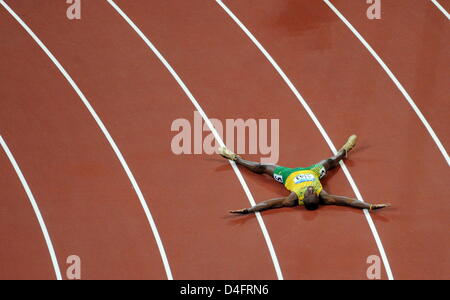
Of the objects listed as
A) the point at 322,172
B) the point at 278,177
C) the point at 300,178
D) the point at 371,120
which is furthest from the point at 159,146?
the point at 371,120

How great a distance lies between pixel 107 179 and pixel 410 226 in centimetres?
463

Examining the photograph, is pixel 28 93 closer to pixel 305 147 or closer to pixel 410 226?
pixel 305 147

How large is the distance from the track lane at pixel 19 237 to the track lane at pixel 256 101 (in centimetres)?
298

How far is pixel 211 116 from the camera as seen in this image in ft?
36.3

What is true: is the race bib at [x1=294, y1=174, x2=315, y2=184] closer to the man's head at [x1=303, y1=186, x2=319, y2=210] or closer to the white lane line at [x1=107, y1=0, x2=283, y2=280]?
the man's head at [x1=303, y1=186, x2=319, y2=210]

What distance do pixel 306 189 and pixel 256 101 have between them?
204cm

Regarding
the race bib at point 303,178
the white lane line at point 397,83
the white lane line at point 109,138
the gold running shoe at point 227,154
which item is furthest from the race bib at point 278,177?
the white lane line at point 397,83

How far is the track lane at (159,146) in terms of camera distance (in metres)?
9.74

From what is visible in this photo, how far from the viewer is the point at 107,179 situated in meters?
10.5

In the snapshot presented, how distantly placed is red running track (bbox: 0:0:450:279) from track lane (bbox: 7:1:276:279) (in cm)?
2


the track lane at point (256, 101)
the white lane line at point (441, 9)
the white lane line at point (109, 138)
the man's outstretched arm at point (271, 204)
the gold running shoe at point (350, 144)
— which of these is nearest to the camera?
the track lane at point (256, 101)

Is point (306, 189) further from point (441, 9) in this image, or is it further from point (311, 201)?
point (441, 9)

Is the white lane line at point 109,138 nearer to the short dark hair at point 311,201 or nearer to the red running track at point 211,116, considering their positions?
the red running track at point 211,116

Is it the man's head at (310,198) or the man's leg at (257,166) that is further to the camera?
the man's leg at (257,166)
